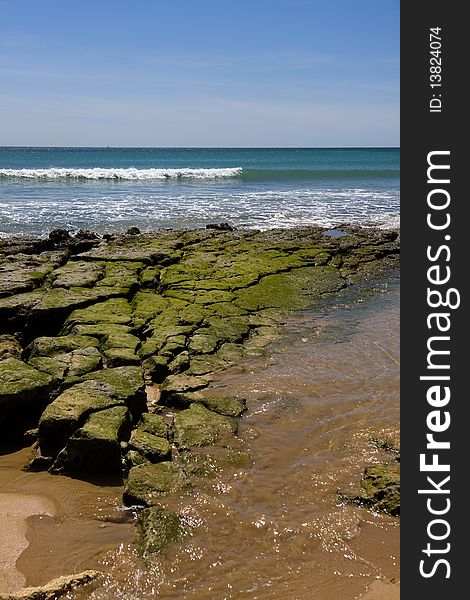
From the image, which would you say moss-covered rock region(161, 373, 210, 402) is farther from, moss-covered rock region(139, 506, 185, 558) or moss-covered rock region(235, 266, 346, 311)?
moss-covered rock region(235, 266, 346, 311)

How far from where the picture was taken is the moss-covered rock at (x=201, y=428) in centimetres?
604

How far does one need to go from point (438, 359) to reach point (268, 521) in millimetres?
2383

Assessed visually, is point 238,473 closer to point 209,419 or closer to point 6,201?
point 209,419

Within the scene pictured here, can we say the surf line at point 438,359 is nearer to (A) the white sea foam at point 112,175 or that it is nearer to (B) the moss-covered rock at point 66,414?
(B) the moss-covered rock at point 66,414

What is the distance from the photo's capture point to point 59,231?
54.6 ft

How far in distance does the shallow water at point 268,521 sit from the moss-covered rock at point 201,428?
0.23 metres

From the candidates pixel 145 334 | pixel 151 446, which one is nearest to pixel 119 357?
pixel 145 334

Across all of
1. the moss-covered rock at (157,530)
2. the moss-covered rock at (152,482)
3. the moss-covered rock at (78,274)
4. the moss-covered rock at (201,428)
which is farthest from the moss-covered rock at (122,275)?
the moss-covered rock at (157,530)

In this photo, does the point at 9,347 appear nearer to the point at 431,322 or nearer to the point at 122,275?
the point at 122,275

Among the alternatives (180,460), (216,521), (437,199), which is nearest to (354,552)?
(216,521)

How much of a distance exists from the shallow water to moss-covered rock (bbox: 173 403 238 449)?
23 cm

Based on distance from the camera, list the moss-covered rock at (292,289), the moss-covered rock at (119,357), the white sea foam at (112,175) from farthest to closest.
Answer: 1. the white sea foam at (112,175)
2. the moss-covered rock at (292,289)
3. the moss-covered rock at (119,357)

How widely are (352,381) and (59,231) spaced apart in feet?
37.7

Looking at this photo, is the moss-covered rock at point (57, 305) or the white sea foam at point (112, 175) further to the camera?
the white sea foam at point (112, 175)
